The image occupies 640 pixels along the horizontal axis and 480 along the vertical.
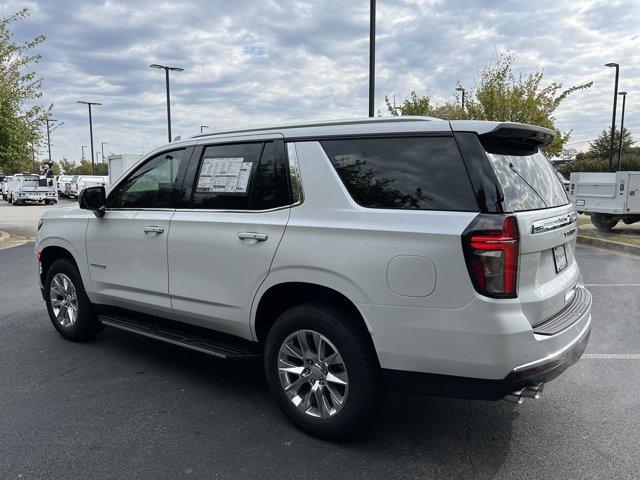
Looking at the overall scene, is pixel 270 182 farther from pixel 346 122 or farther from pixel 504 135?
pixel 504 135

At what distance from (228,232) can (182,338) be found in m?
0.97

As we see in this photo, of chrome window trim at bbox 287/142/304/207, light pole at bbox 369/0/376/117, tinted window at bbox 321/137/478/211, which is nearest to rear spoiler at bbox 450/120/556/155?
tinted window at bbox 321/137/478/211

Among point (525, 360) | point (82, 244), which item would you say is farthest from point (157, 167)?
point (525, 360)

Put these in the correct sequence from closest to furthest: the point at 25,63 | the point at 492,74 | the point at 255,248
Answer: the point at 255,248 < the point at 25,63 < the point at 492,74

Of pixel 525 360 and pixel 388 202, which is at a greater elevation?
pixel 388 202

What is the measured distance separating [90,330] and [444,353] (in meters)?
3.62

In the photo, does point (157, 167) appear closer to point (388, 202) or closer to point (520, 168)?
point (388, 202)

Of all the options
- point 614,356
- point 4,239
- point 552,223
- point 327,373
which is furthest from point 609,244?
point 4,239

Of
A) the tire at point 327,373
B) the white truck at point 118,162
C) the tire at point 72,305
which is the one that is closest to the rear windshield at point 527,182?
the tire at point 327,373

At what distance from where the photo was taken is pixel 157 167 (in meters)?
4.27

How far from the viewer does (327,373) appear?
10.3ft

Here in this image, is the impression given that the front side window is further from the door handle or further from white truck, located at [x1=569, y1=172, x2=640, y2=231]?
white truck, located at [x1=569, y1=172, x2=640, y2=231]

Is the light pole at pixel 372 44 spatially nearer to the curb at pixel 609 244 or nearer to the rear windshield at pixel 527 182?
the curb at pixel 609 244

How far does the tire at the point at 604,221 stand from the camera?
14328mm
